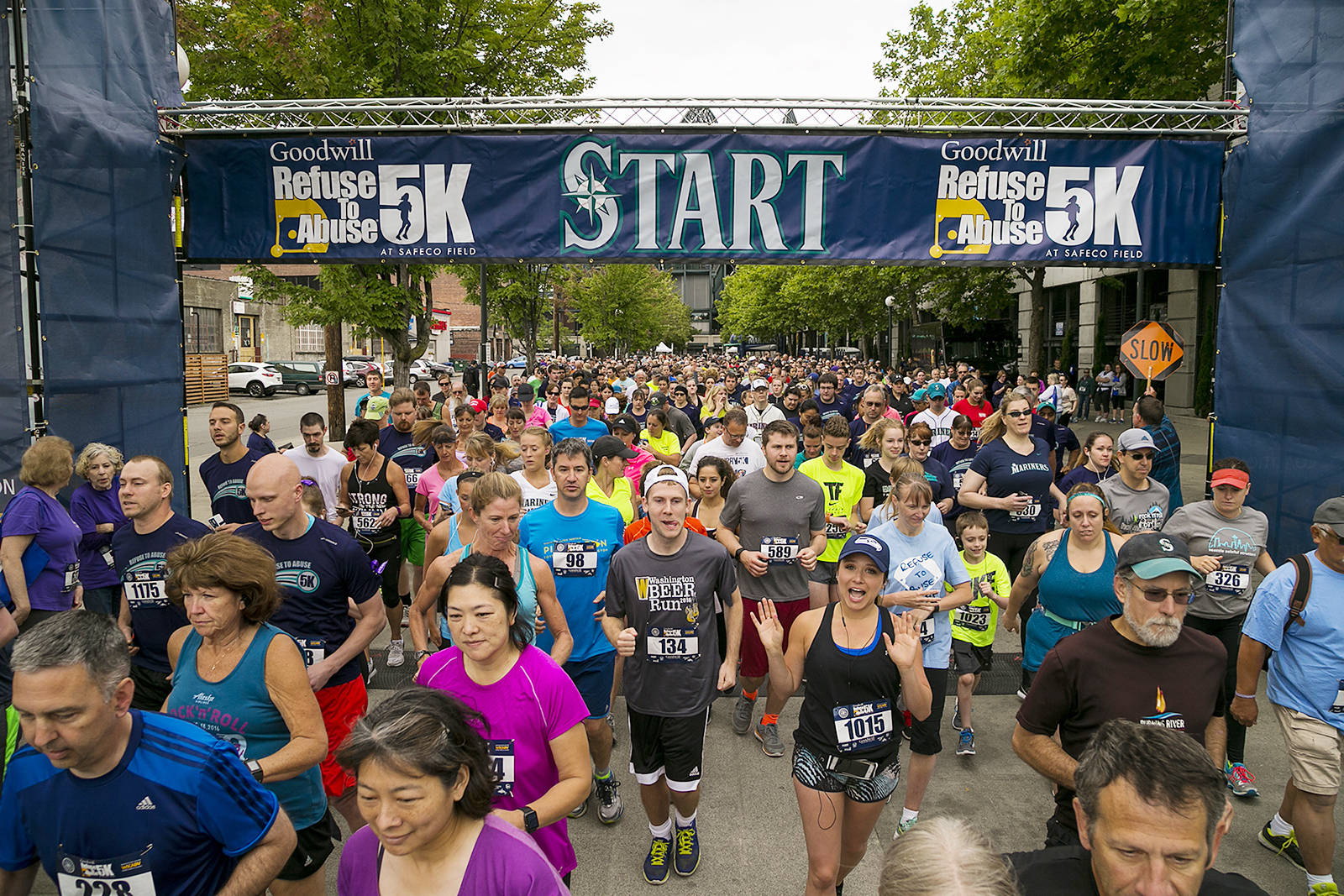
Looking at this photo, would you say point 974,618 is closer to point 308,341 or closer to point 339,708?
point 339,708

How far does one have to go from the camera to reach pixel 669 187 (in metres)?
8.43

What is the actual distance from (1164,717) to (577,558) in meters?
2.99

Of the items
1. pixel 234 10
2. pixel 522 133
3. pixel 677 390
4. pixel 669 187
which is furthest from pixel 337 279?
pixel 669 187

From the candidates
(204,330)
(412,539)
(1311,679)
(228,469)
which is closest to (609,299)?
(204,330)

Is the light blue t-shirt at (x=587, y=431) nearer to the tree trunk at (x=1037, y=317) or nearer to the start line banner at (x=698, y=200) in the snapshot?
the start line banner at (x=698, y=200)

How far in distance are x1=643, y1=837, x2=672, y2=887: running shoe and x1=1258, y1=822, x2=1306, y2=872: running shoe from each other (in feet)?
10.7

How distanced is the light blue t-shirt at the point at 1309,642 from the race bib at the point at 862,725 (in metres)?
2.11

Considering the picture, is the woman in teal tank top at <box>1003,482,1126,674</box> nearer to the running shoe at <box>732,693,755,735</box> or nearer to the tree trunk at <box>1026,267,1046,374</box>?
the running shoe at <box>732,693,755,735</box>

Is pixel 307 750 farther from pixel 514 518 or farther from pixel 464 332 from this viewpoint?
pixel 464 332

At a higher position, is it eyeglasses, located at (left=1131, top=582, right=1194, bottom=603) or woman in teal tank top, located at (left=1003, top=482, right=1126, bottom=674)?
eyeglasses, located at (left=1131, top=582, right=1194, bottom=603)

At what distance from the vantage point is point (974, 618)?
5.53 meters

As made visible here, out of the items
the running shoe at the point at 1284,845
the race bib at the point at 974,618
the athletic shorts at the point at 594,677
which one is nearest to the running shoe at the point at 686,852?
the athletic shorts at the point at 594,677

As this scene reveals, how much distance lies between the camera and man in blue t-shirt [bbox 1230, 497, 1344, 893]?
12.8ft

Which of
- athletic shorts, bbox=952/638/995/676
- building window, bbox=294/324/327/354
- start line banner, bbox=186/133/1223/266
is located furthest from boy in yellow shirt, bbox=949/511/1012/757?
building window, bbox=294/324/327/354
